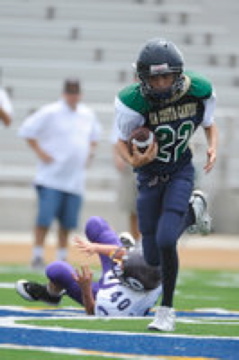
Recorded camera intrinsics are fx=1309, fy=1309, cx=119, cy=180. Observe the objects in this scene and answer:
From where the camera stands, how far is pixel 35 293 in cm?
707

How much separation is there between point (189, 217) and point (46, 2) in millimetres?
14609

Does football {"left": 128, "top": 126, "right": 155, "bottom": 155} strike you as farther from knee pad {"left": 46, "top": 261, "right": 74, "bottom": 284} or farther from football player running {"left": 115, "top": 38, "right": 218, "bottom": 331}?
knee pad {"left": 46, "top": 261, "right": 74, "bottom": 284}

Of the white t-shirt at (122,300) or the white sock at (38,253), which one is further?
the white sock at (38,253)

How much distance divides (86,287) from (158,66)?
1331 mm

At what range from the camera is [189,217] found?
6.50m

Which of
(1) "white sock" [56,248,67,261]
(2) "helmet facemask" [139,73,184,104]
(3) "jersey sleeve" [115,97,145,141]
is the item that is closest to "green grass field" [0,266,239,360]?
(1) "white sock" [56,248,67,261]

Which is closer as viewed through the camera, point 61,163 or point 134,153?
point 134,153

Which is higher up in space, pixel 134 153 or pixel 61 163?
pixel 134 153

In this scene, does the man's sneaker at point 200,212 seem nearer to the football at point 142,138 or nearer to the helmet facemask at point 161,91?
the football at point 142,138


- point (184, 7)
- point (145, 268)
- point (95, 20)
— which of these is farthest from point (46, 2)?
point (145, 268)

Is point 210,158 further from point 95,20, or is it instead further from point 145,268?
point 95,20

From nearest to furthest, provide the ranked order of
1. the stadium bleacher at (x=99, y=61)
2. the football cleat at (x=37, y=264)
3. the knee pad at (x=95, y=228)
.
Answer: the knee pad at (x=95, y=228) → the football cleat at (x=37, y=264) → the stadium bleacher at (x=99, y=61)

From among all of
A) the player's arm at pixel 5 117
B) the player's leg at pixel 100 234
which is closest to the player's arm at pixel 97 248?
the player's leg at pixel 100 234

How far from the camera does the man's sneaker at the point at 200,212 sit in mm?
6523
